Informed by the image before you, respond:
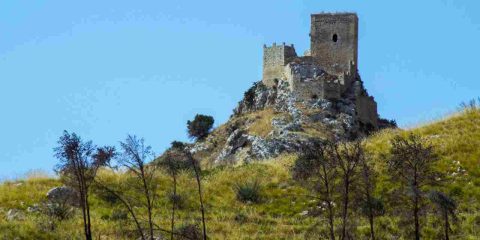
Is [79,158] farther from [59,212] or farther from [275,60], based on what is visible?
[275,60]

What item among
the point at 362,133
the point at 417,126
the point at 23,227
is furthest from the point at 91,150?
the point at 362,133

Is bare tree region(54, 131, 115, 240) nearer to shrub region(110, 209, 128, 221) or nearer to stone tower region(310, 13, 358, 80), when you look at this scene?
shrub region(110, 209, 128, 221)

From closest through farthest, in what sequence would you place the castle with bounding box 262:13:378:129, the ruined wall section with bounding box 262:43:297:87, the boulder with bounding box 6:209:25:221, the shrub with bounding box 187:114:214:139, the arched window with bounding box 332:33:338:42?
the boulder with bounding box 6:209:25:221, the castle with bounding box 262:13:378:129, the ruined wall section with bounding box 262:43:297:87, the arched window with bounding box 332:33:338:42, the shrub with bounding box 187:114:214:139

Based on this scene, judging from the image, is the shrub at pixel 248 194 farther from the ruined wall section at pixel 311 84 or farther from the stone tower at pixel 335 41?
the stone tower at pixel 335 41

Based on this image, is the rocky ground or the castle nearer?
the rocky ground

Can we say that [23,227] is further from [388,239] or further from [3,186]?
[388,239]

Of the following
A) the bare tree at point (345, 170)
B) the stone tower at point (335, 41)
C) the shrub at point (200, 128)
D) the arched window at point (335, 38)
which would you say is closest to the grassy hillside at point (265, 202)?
the bare tree at point (345, 170)

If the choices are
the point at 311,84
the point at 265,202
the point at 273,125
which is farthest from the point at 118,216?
the point at 311,84

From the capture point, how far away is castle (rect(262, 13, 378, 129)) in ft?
238

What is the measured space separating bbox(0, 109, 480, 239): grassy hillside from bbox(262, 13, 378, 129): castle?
129 ft

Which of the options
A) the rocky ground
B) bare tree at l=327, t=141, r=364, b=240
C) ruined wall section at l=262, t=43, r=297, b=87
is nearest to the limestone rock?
bare tree at l=327, t=141, r=364, b=240

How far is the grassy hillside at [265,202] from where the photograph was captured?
20.4m

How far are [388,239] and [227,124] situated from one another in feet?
190

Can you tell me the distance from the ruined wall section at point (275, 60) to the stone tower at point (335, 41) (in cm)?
241
